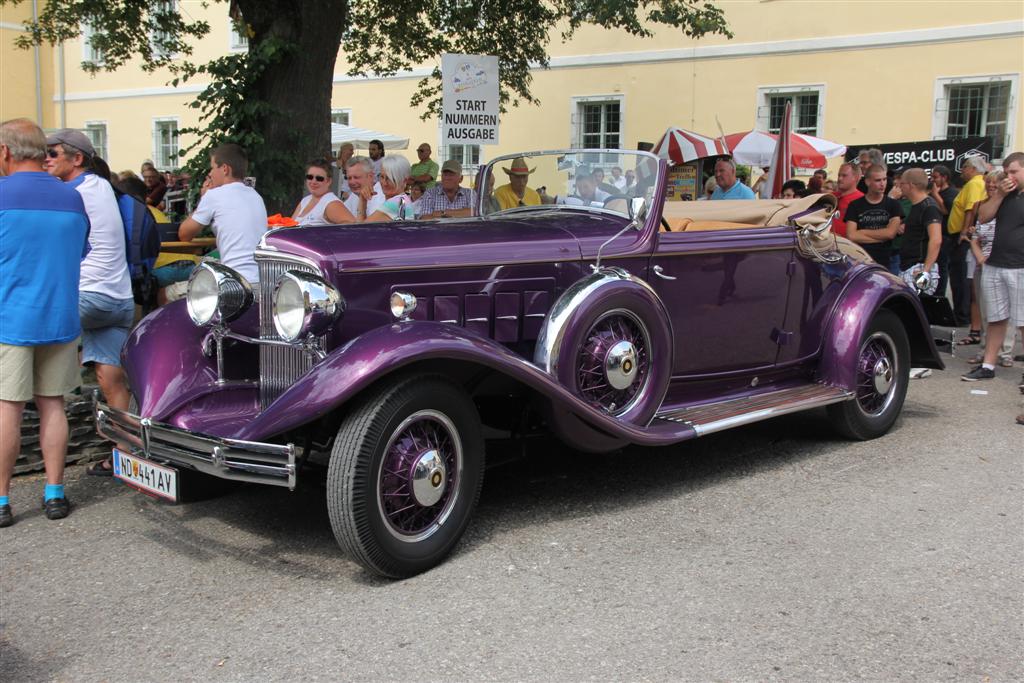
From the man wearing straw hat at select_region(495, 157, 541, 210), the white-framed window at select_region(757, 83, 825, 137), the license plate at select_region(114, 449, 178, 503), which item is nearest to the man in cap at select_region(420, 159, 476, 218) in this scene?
the man wearing straw hat at select_region(495, 157, 541, 210)

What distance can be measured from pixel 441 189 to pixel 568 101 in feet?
43.9

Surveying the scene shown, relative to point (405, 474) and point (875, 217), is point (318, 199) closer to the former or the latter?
point (405, 474)

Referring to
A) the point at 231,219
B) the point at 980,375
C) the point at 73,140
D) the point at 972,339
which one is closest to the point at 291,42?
the point at 231,219

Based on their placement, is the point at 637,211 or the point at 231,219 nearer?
the point at 637,211

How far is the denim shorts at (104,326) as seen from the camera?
4.92 metres

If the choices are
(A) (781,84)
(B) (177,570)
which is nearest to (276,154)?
(B) (177,570)

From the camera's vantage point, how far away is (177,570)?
3828 millimetres

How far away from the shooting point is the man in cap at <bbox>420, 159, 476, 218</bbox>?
7.27 m

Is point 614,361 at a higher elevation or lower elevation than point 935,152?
lower

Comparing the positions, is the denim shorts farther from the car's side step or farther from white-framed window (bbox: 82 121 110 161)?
white-framed window (bbox: 82 121 110 161)

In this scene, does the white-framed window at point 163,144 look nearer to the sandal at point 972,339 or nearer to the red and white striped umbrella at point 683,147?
the red and white striped umbrella at point 683,147

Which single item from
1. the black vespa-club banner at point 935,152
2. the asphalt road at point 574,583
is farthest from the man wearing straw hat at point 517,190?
the black vespa-club banner at point 935,152

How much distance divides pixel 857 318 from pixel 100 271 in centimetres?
428

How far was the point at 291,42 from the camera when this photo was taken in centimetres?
871
